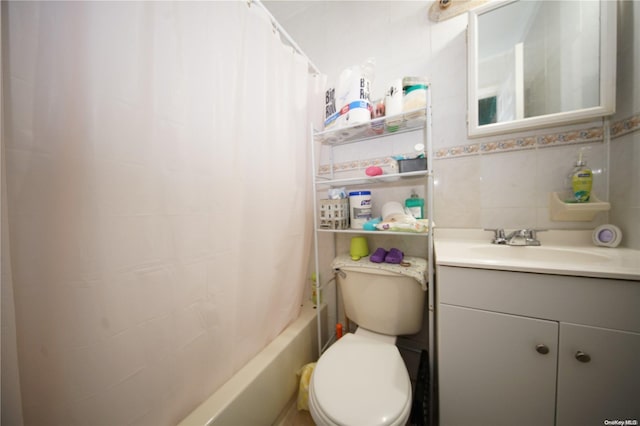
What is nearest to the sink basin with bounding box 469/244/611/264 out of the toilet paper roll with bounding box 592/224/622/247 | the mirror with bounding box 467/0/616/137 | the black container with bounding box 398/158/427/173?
the toilet paper roll with bounding box 592/224/622/247

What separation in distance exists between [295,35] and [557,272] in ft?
5.97

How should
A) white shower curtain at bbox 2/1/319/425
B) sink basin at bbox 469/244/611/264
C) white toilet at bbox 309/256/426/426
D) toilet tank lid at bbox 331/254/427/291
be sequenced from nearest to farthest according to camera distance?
white shower curtain at bbox 2/1/319/425 < white toilet at bbox 309/256/426/426 < sink basin at bbox 469/244/611/264 < toilet tank lid at bbox 331/254/427/291

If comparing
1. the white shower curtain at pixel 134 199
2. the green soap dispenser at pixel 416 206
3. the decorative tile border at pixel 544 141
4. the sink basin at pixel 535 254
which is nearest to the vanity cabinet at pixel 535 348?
the sink basin at pixel 535 254

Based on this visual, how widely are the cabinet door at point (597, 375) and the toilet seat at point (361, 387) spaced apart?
1.37 feet

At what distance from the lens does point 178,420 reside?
25.1 inches

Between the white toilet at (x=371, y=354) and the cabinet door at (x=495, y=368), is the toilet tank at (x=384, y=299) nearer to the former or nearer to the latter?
the white toilet at (x=371, y=354)

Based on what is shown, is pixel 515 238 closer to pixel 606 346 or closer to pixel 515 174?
pixel 515 174

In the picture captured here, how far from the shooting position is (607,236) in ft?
2.46

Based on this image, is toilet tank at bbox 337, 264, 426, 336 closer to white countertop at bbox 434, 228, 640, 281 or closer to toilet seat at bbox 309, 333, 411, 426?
toilet seat at bbox 309, 333, 411, 426

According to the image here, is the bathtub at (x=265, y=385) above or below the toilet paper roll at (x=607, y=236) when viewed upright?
below

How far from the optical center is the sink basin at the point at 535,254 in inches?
28.3

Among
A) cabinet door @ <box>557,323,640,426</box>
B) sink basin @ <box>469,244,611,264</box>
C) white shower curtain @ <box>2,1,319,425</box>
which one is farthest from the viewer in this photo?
sink basin @ <box>469,244,611,264</box>

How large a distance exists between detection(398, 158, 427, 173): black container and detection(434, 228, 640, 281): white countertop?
1.14ft

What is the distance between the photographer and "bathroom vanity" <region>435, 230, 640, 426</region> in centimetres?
51
